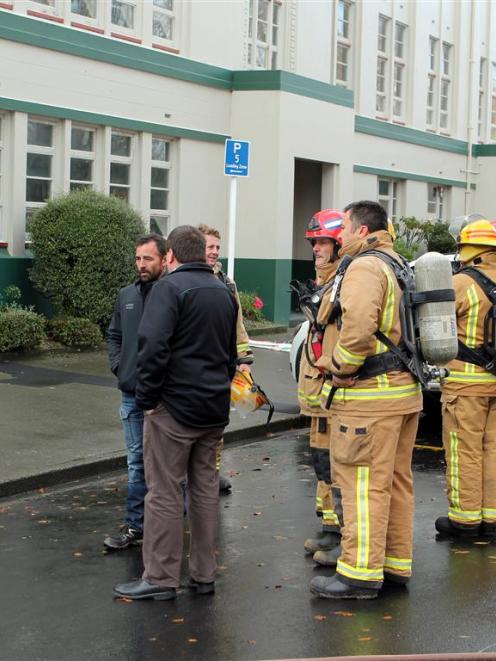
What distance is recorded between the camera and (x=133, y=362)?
6.78 meters

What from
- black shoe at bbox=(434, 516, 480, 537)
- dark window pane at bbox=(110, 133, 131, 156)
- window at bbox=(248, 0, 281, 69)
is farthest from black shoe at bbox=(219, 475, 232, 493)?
window at bbox=(248, 0, 281, 69)

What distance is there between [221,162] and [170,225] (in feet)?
5.85

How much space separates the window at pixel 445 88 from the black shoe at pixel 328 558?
24.9 meters

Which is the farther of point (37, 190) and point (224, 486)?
point (37, 190)

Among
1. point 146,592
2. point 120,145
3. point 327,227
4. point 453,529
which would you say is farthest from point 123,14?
point 146,592

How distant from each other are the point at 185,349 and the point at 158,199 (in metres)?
14.1

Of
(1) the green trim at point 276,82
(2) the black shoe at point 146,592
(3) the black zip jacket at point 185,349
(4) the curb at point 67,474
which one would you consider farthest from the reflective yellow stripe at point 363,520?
(1) the green trim at point 276,82

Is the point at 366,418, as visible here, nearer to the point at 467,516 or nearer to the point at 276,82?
the point at 467,516

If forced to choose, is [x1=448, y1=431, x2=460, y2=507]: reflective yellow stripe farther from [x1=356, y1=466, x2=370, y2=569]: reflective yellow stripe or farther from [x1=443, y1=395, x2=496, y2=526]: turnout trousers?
[x1=356, y1=466, x2=370, y2=569]: reflective yellow stripe

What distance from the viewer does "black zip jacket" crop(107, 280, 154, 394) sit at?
22.3ft

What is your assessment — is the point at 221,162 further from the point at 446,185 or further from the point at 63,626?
the point at 63,626

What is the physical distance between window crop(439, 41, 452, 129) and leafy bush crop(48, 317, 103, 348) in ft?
56.5

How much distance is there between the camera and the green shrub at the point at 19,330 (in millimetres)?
14133

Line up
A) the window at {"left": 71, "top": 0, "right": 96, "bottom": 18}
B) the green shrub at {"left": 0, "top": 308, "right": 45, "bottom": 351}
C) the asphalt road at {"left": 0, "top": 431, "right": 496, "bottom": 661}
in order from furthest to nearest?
the window at {"left": 71, "top": 0, "right": 96, "bottom": 18}
the green shrub at {"left": 0, "top": 308, "right": 45, "bottom": 351}
the asphalt road at {"left": 0, "top": 431, "right": 496, "bottom": 661}
